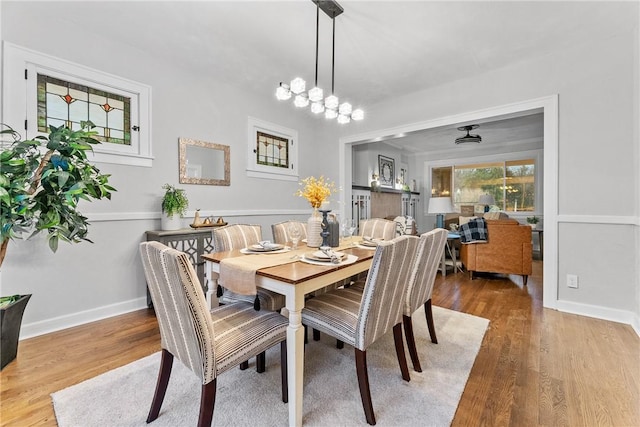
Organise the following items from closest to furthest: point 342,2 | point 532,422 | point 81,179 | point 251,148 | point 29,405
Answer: point 532,422
point 29,405
point 81,179
point 342,2
point 251,148

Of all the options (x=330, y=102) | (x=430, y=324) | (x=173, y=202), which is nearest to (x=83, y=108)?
(x=173, y=202)

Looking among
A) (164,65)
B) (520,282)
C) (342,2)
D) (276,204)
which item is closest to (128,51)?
(164,65)

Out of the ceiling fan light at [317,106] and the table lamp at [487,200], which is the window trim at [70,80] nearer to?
the ceiling fan light at [317,106]

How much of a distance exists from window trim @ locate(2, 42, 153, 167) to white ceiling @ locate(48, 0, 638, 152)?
0.38 metres

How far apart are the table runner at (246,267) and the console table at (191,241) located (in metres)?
1.24

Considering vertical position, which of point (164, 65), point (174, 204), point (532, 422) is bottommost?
point (532, 422)

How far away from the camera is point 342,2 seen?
6.84ft

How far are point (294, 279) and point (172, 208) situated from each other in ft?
6.64

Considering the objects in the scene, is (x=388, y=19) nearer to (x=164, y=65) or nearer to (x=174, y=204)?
(x=164, y=65)

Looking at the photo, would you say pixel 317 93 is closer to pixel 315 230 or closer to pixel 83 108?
pixel 315 230

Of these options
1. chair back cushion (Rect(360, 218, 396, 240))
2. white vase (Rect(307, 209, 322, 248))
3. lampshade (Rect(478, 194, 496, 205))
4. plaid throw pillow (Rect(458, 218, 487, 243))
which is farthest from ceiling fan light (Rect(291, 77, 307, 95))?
lampshade (Rect(478, 194, 496, 205))

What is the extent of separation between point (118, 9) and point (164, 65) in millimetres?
751

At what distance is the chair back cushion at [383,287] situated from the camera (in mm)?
1324

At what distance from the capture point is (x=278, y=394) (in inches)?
61.8
